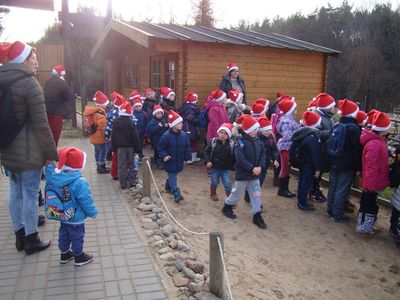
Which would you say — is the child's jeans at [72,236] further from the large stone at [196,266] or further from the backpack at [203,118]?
the backpack at [203,118]

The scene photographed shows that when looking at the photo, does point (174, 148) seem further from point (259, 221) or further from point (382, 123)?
point (382, 123)

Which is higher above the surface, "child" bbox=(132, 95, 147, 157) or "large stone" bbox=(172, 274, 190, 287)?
"child" bbox=(132, 95, 147, 157)

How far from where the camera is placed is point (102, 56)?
673 inches

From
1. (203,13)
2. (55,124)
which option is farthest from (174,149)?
(203,13)

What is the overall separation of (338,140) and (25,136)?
4.61m

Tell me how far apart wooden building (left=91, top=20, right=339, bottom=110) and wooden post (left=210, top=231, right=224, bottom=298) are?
6.60 m

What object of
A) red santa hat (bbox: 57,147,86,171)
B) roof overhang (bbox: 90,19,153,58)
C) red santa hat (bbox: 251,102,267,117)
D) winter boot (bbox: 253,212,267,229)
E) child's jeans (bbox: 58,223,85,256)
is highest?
roof overhang (bbox: 90,19,153,58)

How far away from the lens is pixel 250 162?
238 inches

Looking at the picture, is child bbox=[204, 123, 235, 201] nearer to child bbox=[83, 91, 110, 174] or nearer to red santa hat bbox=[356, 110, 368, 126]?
red santa hat bbox=[356, 110, 368, 126]

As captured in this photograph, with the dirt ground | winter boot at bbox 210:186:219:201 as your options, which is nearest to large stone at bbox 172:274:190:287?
the dirt ground

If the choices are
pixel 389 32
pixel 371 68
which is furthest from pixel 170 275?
pixel 389 32

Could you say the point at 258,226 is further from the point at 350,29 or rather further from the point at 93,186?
the point at 350,29

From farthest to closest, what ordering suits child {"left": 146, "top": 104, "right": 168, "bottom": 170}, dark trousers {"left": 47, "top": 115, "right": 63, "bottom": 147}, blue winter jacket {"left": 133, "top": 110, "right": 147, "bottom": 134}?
blue winter jacket {"left": 133, "top": 110, "right": 147, "bottom": 134}, child {"left": 146, "top": 104, "right": 168, "bottom": 170}, dark trousers {"left": 47, "top": 115, "right": 63, "bottom": 147}

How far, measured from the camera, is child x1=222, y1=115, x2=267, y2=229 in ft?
19.8
